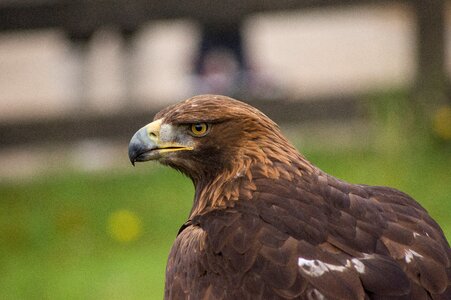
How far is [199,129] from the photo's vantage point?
5223 mm

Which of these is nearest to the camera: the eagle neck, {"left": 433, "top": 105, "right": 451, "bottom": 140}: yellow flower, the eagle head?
the eagle neck

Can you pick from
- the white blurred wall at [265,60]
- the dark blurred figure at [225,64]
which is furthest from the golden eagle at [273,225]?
the dark blurred figure at [225,64]

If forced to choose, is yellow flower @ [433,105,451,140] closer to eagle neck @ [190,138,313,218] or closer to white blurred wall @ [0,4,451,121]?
white blurred wall @ [0,4,451,121]

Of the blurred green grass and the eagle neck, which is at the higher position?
the eagle neck

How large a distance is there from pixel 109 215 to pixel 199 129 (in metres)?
4.15

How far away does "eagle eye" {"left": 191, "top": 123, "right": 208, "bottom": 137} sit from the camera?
5.21 metres

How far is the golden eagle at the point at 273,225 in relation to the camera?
4520 millimetres

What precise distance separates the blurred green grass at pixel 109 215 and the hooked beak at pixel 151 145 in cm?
286

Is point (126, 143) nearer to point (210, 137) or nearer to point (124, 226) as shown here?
point (124, 226)

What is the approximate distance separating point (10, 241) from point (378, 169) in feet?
8.86

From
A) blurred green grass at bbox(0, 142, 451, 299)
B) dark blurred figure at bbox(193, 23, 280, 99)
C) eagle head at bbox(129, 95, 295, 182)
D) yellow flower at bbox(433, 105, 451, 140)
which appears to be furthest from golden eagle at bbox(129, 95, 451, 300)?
dark blurred figure at bbox(193, 23, 280, 99)

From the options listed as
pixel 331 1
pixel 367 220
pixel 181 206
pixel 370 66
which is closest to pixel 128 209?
pixel 181 206

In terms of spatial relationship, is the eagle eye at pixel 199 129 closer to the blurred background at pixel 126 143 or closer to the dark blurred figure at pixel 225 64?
the blurred background at pixel 126 143

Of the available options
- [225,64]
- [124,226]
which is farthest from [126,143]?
[225,64]
